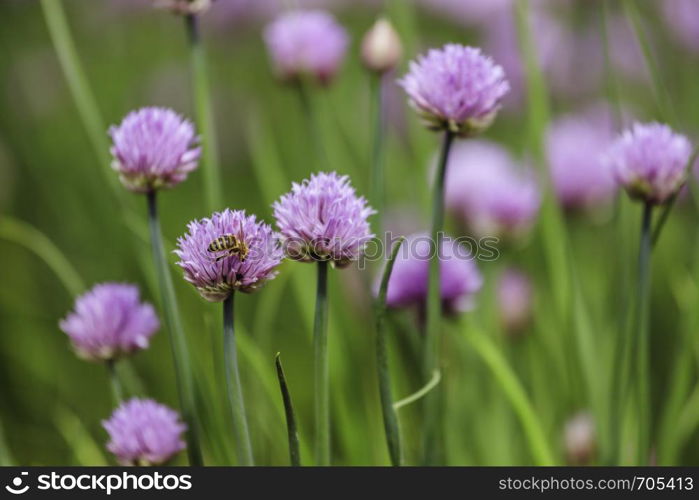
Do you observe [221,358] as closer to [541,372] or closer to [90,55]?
[541,372]

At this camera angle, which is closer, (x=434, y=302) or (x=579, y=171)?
(x=434, y=302)

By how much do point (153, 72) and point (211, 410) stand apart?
67.2 inches

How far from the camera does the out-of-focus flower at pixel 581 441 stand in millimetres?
764

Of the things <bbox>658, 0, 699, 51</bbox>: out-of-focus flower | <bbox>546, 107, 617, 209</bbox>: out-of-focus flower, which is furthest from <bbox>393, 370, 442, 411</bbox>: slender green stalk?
<bbox>658, 0, 699, 51</bbox>: out-of-focus flower

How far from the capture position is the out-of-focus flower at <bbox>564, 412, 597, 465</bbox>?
2.51ft

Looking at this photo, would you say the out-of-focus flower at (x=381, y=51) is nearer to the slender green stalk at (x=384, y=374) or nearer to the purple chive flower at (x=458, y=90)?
the purple chive flower at (x=458, y=90)

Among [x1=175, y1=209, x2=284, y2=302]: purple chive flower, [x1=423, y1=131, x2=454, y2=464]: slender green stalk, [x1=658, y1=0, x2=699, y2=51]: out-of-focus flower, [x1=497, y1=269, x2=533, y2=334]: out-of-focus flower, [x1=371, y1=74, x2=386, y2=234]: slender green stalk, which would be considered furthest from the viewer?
[x1=658, y1=0, x2=699, y2=51]: out-of-focus flower

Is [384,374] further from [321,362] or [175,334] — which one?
[175,334]

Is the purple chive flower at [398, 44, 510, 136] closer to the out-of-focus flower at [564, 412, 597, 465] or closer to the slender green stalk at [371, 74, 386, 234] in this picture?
the slender green stalk at [371, 74, 386, 234]

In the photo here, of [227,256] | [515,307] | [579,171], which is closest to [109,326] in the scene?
[227,256]

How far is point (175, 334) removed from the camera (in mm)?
534

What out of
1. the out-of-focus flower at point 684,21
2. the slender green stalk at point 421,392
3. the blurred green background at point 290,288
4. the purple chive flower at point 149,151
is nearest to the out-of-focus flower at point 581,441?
the blurred green background at point 290,288

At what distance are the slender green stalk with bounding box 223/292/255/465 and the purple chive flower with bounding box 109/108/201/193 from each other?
0.36 ft

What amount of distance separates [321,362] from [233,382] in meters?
0.05
